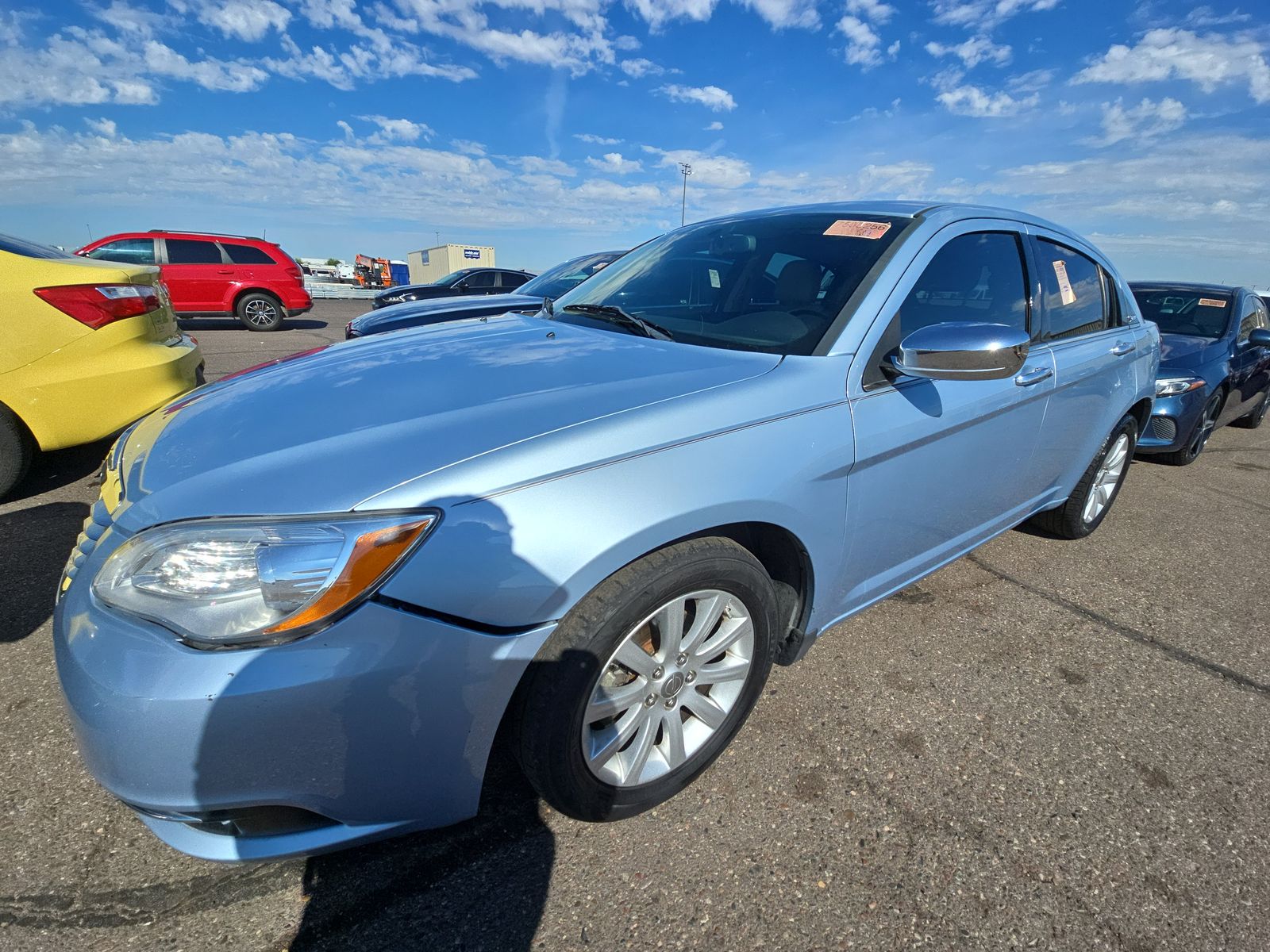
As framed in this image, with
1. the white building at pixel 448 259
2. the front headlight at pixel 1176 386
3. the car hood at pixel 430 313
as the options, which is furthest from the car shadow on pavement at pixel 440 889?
the white building at pixel 448 259

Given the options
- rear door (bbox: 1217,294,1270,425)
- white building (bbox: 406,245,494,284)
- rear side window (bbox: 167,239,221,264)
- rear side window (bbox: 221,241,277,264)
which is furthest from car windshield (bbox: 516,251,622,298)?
white building (bbox: 406,245,494,284)

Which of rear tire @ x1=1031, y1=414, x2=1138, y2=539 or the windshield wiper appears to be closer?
the windshield wiper

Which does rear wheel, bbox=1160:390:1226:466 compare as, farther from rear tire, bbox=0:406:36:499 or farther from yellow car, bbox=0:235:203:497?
rear tire, bbox=0:406:36:499

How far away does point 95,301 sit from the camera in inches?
125

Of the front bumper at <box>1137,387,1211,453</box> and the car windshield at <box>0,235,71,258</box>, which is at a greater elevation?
the car windshield at <box>0,235,71,258</box>

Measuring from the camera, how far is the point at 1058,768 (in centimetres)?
195

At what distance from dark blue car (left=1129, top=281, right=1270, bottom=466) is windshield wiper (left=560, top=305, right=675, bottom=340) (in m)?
4.35

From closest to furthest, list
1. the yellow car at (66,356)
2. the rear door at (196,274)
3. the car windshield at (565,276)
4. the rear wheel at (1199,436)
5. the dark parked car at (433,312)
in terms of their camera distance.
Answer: the yellow car at (66,356)
the dark parked car at (433,312)
the rear wheel at (1199,436)
the car windshield at (565,276)
the rear door at (196,274)

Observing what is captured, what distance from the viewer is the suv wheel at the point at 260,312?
1180 centimetres

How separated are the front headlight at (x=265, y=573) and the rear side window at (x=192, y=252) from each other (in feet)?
42.2

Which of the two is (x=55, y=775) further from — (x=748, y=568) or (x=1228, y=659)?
(x=1228, y=659)

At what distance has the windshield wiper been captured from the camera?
2174mm

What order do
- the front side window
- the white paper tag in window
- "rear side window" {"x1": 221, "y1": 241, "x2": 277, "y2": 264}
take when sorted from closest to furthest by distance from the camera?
the white paper tag in window, the front side window, "rear side window" {"x1": 221, "y1": 241, "x2": 277, "y2": 264}

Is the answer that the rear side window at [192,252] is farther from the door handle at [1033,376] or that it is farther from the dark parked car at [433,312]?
the door handle at [1033,376]
